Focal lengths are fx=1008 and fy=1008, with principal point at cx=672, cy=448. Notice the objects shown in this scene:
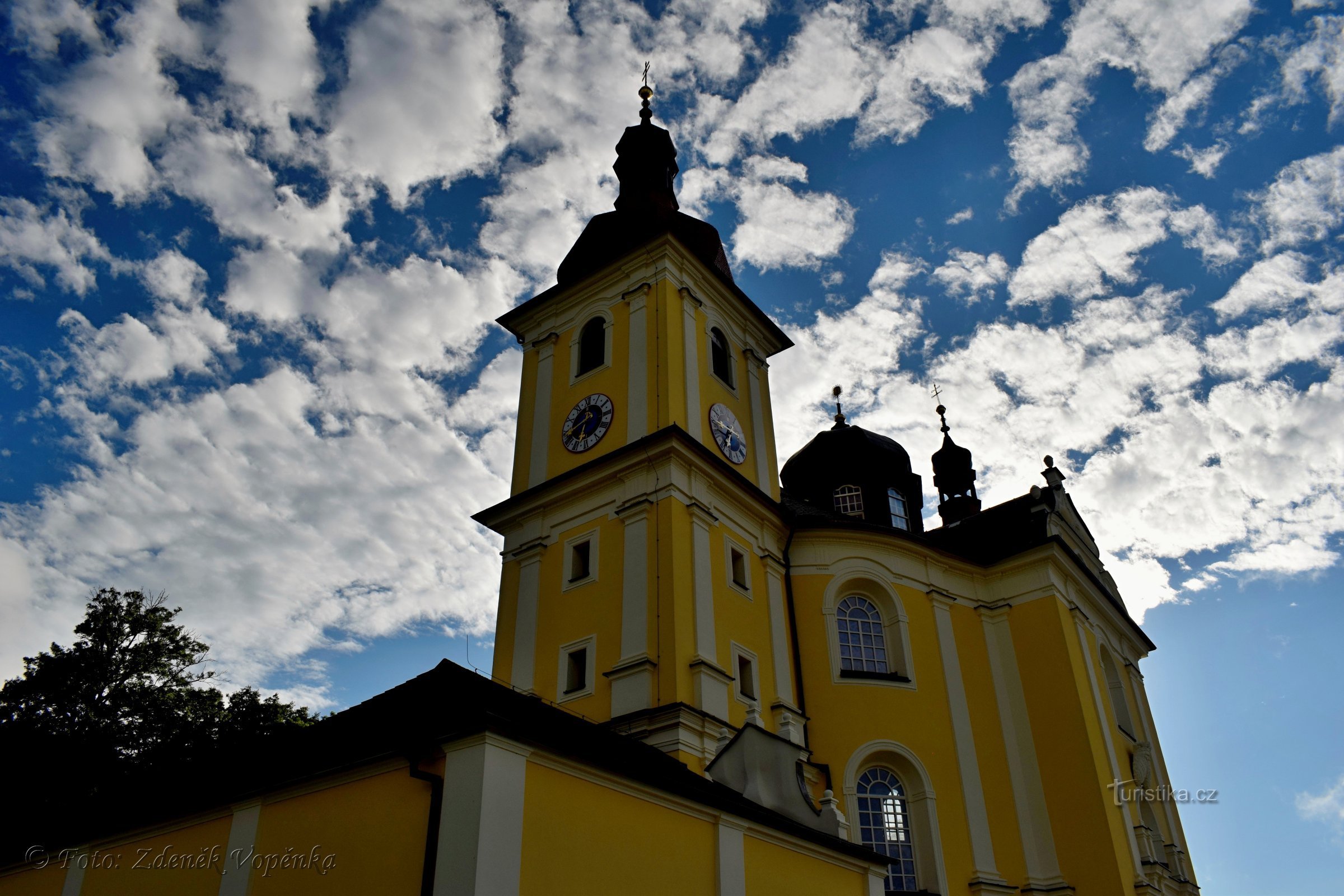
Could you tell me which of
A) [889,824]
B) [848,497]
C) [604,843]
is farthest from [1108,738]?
[604,843]

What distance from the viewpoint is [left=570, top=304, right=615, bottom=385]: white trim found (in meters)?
23.0

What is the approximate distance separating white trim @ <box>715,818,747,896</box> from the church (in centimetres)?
4

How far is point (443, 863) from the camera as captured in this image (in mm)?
8547

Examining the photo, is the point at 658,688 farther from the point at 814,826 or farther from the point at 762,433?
the point at 762,433

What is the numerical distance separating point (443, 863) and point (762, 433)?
53.4 ft

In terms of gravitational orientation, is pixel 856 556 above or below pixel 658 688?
above

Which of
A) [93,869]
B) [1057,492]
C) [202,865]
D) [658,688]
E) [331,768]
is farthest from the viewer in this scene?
[1057,492]

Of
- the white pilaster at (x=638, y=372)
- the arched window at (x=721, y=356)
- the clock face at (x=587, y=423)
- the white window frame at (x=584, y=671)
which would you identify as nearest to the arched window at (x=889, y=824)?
the white window frame at (x=584, y=671)

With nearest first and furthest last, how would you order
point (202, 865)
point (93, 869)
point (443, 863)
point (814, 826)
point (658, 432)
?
point (443, 863) → point (202, 865) → point (93, 869) → point (814, 826) → point (658, 432)

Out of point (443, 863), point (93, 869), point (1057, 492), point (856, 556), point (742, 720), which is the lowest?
point (443, 863)

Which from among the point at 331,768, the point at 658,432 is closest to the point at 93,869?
the point at 331,768

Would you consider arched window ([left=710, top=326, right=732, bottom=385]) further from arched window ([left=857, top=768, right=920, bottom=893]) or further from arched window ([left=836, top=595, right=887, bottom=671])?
arched window ([left=857, top=768, right=920, bottom=893])

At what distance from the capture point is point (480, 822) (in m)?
8.45

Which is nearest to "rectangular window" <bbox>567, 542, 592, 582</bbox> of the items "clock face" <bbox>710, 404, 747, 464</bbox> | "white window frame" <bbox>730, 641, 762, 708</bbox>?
"white window frame" <bbox>730, 641, 762, 708</bbox>
